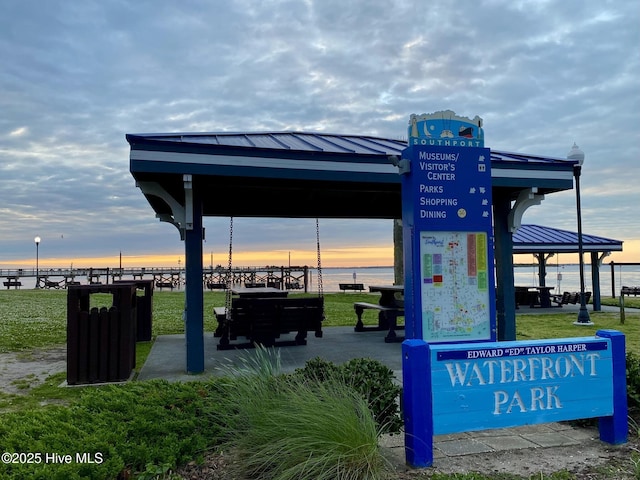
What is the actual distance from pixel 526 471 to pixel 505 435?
35.3 inches

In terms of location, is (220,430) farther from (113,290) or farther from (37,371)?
(37,371)

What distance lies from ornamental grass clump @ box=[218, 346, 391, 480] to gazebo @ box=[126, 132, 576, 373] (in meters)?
3.55

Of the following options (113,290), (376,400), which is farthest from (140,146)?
(376,400)

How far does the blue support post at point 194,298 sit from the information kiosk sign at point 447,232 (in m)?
3.38

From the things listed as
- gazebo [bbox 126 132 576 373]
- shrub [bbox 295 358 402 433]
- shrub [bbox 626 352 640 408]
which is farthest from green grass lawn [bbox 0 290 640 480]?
gazebo [bbox 126 132 576 373]

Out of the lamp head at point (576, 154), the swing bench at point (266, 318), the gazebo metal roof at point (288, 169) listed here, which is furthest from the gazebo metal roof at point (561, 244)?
the swing bench at point (266, 318)

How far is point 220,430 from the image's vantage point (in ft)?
12.9

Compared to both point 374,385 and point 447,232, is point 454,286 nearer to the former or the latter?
point 447,232

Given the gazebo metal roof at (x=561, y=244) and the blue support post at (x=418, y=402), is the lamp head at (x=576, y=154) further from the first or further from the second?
the blue support post at (x=418, y=402)

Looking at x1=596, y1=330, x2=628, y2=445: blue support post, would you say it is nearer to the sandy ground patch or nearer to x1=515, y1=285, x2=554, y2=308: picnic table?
the sandy ground patch

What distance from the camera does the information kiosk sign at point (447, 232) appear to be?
498 centimetres

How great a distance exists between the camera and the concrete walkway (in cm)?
416

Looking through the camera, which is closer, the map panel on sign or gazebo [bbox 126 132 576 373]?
the map panel on sign

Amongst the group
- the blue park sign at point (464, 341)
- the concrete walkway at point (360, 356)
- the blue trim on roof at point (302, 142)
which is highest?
the blue trim on roof at point (302, 142)
